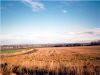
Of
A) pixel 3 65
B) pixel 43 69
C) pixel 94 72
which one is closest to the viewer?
pixel 94 72

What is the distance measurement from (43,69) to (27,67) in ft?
2.74

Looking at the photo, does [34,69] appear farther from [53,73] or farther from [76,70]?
[76,70]

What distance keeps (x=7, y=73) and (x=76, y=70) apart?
9.23 ft

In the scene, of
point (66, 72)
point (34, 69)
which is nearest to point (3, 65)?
point (34, 69)

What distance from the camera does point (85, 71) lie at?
7020 mm

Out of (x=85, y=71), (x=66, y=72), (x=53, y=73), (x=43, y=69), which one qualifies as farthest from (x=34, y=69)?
(x=85, y=71)

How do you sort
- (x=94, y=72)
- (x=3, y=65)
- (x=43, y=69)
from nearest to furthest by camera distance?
(x=94, y=72) < (x=43, y=69) < (x=3, y=65)

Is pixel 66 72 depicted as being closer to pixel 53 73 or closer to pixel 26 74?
pixel 53 73

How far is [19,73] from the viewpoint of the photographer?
23.5 feet

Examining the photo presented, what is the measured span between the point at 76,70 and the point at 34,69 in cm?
180

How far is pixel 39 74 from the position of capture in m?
7.10

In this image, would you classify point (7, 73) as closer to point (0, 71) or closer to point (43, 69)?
point (0, 71)

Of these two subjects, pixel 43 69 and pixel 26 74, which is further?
pixel 43 69

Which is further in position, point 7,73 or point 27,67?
point 27,67
